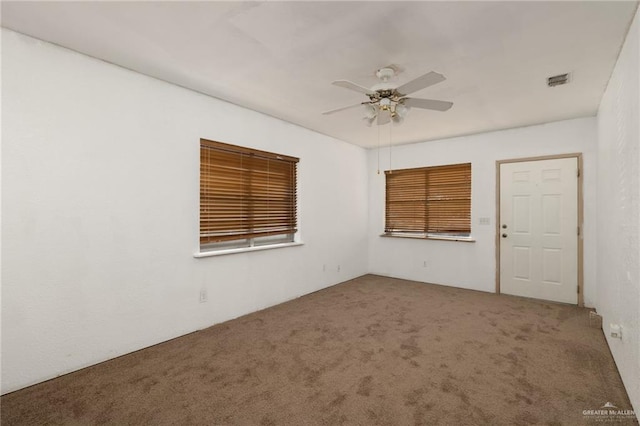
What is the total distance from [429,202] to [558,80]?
2706 mm

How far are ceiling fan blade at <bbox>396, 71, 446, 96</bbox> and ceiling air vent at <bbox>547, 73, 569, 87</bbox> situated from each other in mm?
1562

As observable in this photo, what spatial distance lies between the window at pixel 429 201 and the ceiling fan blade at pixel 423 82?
3.16 metres

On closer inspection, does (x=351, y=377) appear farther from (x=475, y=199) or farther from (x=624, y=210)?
(x=475, y=199)

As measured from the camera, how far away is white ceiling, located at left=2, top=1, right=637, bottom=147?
185 centimetres

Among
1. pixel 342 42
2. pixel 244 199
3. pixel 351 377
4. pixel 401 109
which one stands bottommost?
pixel 351 377

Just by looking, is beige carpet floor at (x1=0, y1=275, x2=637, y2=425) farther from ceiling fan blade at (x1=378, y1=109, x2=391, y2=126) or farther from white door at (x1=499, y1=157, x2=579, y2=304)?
ceiling fan blade at (x1=378, y1=109, x2=391, y2=126)

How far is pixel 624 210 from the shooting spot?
7.22 ft

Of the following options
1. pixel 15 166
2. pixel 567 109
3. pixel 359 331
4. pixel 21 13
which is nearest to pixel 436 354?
pixel 359 331

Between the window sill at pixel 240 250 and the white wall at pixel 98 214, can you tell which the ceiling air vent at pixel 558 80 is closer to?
the white wall at pixel 98 214

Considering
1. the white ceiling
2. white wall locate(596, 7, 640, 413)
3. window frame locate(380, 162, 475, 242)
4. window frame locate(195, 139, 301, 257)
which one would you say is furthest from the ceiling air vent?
window frame locate(195, 139, 301, 257)

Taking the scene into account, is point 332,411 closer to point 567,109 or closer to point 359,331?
point 359,331

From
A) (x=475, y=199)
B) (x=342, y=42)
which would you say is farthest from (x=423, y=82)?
(x=475, y=199)

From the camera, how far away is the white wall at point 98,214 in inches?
84.6

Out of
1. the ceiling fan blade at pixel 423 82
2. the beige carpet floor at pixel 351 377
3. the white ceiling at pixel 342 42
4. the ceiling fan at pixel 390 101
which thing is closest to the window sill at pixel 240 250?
the beige carpet floor at pixel 351 377
